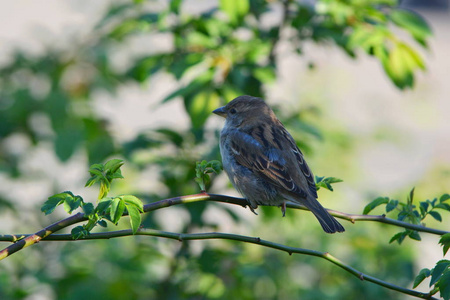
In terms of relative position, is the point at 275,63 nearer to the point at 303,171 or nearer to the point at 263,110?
the point at 263,110

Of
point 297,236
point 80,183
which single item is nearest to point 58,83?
point 80,183

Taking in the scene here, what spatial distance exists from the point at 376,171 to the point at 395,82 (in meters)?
3.84

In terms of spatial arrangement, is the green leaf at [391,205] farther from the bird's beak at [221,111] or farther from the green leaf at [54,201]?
the bird's beak at [221,111]

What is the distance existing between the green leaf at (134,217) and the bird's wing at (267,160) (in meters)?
1.52

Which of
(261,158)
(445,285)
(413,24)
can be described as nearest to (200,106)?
(261,158)

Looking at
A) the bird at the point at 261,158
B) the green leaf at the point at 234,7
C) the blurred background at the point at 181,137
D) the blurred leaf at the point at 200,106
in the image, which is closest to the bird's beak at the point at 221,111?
the bird at the point at 261,158

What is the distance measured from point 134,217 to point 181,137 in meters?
1.98

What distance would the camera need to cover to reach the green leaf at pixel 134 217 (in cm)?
191

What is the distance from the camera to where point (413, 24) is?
3.61 meters

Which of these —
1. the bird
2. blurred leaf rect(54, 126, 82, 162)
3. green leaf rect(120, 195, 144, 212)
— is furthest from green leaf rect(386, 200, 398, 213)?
blurred leaf rect(54, 126, 82, 162)

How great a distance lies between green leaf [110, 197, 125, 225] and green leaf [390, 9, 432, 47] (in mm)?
2306

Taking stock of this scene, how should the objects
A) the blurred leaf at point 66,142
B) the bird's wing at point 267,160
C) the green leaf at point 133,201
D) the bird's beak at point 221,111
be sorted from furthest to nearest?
the blurred leaf at point 66,142 < the bird's beak at point 221,111 < the bird's wing at point 267,160 < the green leaf at point 133,201

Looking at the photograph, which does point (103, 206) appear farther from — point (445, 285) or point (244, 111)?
point (244, 111)

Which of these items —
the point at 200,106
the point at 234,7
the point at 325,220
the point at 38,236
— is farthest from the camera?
the point at 200,106
